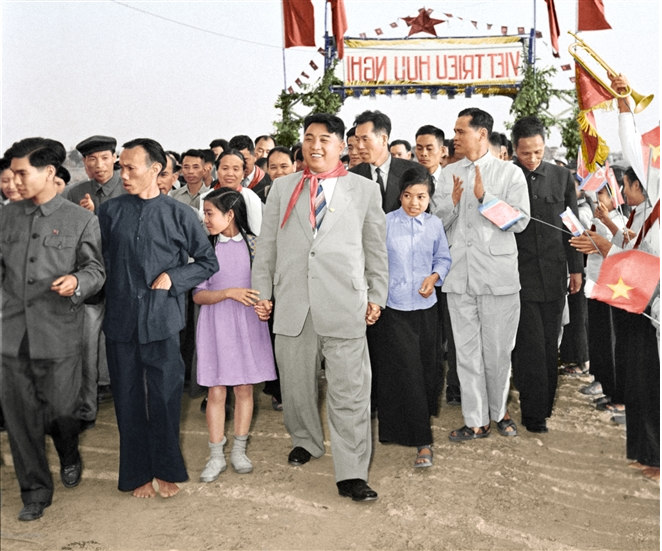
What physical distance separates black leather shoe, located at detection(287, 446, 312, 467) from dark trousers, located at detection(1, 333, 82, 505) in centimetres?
122

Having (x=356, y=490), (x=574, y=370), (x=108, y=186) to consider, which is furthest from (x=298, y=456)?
(x=574, y=370)

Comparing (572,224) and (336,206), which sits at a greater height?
(336,206)

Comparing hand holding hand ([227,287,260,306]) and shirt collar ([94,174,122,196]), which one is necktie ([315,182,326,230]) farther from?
shirt collar ([94,174,122,196])

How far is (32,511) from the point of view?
3.20 metres

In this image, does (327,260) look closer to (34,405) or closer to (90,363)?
(34,405)

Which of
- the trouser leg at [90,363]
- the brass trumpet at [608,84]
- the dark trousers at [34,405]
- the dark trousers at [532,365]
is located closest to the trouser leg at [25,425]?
the dark trousers at [34,405]

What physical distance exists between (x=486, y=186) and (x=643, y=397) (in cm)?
149

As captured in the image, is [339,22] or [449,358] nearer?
[449,358]

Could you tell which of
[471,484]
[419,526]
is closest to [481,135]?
[471,484]

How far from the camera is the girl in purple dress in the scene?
374cm

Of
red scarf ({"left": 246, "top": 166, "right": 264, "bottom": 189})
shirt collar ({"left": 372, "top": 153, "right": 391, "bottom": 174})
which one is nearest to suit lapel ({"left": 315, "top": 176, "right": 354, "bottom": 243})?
shirt collar ({"left": 372, "top": 153, "right": 391, "bottom": 174})

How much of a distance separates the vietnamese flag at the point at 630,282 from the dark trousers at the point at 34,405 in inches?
96.0

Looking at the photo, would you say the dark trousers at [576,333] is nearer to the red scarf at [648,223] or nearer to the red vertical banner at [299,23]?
the red scarf at [648,223]

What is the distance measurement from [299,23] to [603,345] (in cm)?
948
